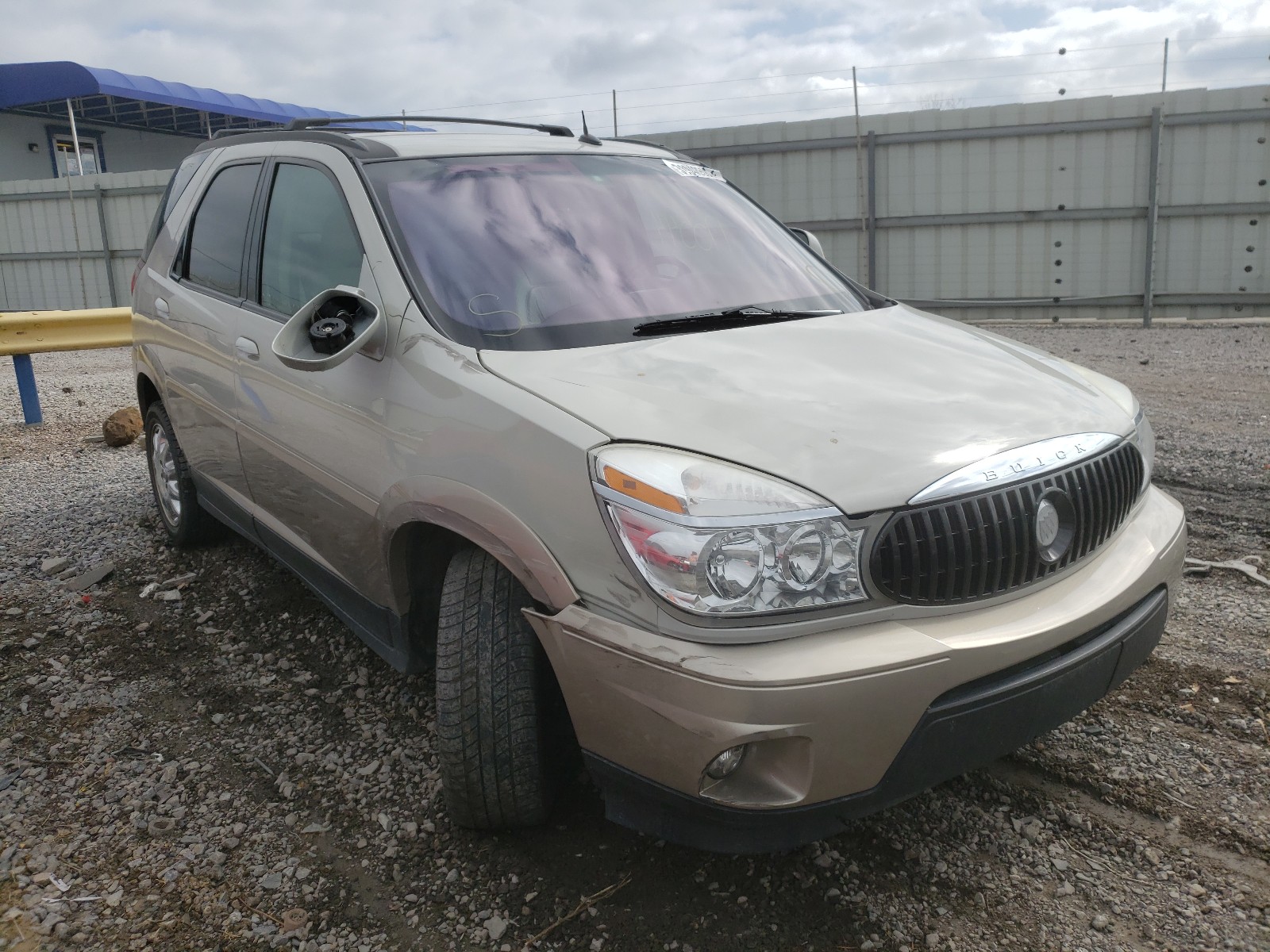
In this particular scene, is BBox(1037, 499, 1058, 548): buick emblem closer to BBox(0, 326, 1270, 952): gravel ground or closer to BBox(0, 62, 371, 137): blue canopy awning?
BBox(0, 326, 1270, 952): gravel ground

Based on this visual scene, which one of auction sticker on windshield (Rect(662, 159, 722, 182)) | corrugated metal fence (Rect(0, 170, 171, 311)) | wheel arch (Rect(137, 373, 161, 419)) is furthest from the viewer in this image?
corrugated metal fence (Rect(0, 170, 171, 311))

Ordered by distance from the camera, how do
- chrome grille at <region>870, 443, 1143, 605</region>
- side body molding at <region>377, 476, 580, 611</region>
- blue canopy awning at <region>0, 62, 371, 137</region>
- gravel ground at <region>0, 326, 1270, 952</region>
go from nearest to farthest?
chrome grille at <region>870, 443, 1143, 605</region>, side body molding at <region>377, 476, 580, 611</region>, gravel ground at <region>0, 326, 1270, 952</region>, blue canopy awning at <region>0, 62, 371, 137</region>

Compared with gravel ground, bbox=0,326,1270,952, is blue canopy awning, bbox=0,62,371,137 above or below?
above

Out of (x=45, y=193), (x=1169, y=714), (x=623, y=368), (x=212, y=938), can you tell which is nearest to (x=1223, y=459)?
(x=1169, y=714)

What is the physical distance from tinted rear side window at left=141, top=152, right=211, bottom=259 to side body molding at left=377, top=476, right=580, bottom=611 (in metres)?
2.50

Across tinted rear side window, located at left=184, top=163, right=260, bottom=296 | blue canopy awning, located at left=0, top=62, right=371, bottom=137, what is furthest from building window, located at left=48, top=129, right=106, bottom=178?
tinted rear side window, located at left=184, top=163, right=260, bottom=296

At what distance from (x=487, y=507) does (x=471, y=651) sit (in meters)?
0.35

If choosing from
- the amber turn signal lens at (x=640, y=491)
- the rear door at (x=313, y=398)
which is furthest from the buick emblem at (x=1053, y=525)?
the rear door at (x=313, y=398)

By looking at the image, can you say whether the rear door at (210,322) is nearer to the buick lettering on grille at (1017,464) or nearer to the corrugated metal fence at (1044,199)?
the buick lettering on grille at (1017,464)

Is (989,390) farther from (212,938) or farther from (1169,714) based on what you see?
(212,938)

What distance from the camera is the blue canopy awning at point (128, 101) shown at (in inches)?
758

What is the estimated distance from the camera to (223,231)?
3.78m

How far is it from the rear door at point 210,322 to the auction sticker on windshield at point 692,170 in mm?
1470

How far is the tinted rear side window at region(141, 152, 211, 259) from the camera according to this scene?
171 inches
